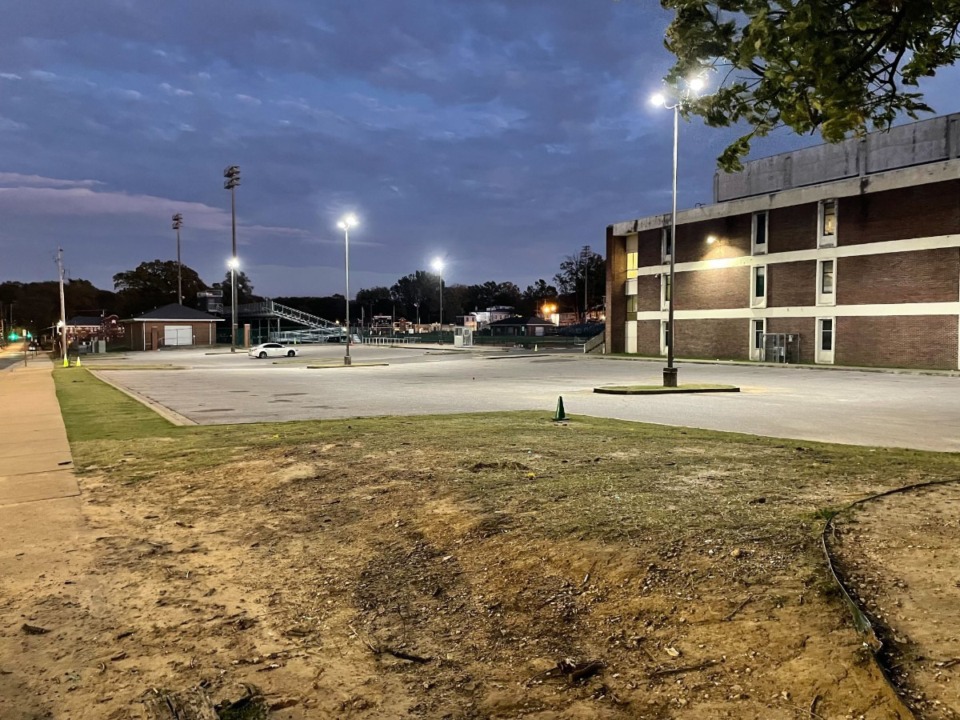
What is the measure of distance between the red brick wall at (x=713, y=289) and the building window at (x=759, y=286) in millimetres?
472

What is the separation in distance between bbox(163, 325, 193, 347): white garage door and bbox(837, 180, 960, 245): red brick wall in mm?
74270

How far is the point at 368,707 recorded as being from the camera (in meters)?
3.78

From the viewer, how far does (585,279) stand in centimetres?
12075

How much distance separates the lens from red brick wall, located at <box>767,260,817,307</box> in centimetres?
4425

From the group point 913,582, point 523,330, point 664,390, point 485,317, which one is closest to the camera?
point 913,582

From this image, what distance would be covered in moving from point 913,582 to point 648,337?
53.9m

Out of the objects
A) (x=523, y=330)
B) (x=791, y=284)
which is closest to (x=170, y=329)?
(x=523, y=330)

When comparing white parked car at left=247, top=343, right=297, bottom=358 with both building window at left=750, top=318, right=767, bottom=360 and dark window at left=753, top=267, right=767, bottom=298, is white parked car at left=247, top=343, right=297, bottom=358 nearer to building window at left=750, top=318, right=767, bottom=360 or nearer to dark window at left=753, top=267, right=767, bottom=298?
building window at left=750, top=318, right=767, bottom=360

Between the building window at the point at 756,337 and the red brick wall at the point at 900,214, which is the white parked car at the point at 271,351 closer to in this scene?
the building window at the point at 756,337

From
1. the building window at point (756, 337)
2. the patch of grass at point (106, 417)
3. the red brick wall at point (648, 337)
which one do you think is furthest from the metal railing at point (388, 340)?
the patch of grass at point (106, 417)

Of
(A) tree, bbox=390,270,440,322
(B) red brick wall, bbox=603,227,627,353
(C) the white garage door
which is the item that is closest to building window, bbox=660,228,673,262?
(B) red brick wall, bbox=603,227,627,353

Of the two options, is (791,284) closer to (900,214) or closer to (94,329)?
(900,214)

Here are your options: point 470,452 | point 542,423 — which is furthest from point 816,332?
point 470,452

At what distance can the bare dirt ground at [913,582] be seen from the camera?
3568 millimetres
